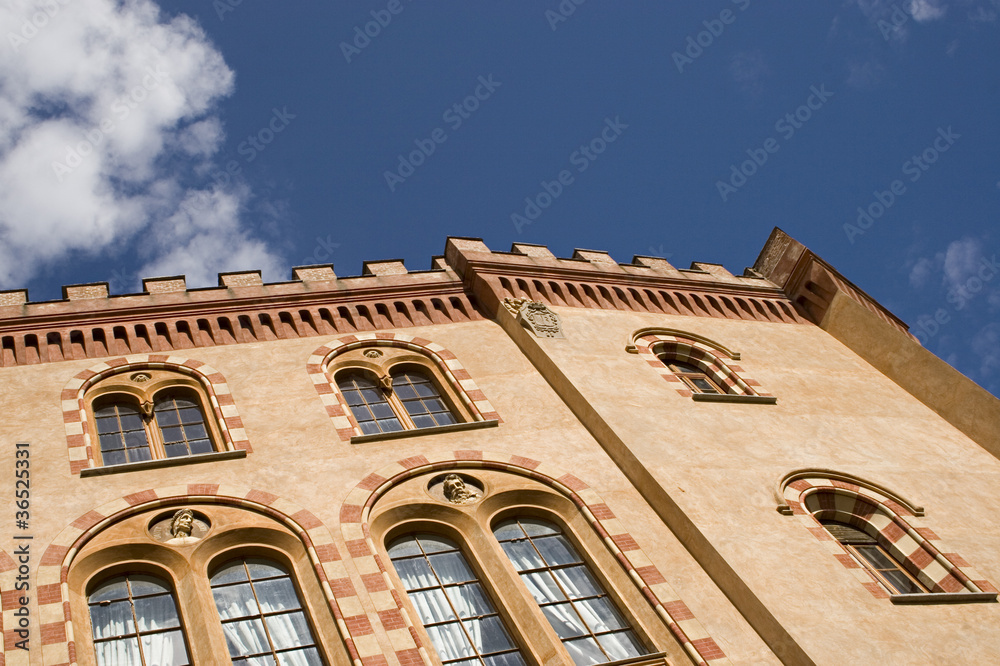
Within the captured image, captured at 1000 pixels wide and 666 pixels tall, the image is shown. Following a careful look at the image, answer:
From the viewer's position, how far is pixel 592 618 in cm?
1462

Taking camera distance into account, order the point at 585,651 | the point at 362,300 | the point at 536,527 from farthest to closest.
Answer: the point at 362,300 < the point at 536,527 < the point at 585,651

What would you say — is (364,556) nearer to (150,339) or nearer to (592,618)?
(592,618)

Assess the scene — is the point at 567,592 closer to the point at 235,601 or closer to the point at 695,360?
the point at 235,601

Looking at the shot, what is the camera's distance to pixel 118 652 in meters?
13.2

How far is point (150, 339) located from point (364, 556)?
6695 mm

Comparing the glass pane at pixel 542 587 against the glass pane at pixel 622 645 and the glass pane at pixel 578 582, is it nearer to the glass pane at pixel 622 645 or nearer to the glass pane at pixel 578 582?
the glass pane at pixel 578 582

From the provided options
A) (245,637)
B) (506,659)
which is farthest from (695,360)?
(245,637)

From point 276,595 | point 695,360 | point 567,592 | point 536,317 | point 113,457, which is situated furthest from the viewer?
point 695,360

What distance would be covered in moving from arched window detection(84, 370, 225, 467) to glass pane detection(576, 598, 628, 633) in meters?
5.73

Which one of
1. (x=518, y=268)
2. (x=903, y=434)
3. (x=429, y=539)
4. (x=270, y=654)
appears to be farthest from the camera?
(x=518, y=268)

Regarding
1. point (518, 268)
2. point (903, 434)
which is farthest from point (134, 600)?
point (903, 434)

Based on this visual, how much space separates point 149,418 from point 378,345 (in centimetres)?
419

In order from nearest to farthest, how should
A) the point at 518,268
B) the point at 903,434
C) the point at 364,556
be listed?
1. the point at 364,556
2. the point at 903,434
3. the point at 518,268

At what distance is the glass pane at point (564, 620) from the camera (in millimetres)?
14367
